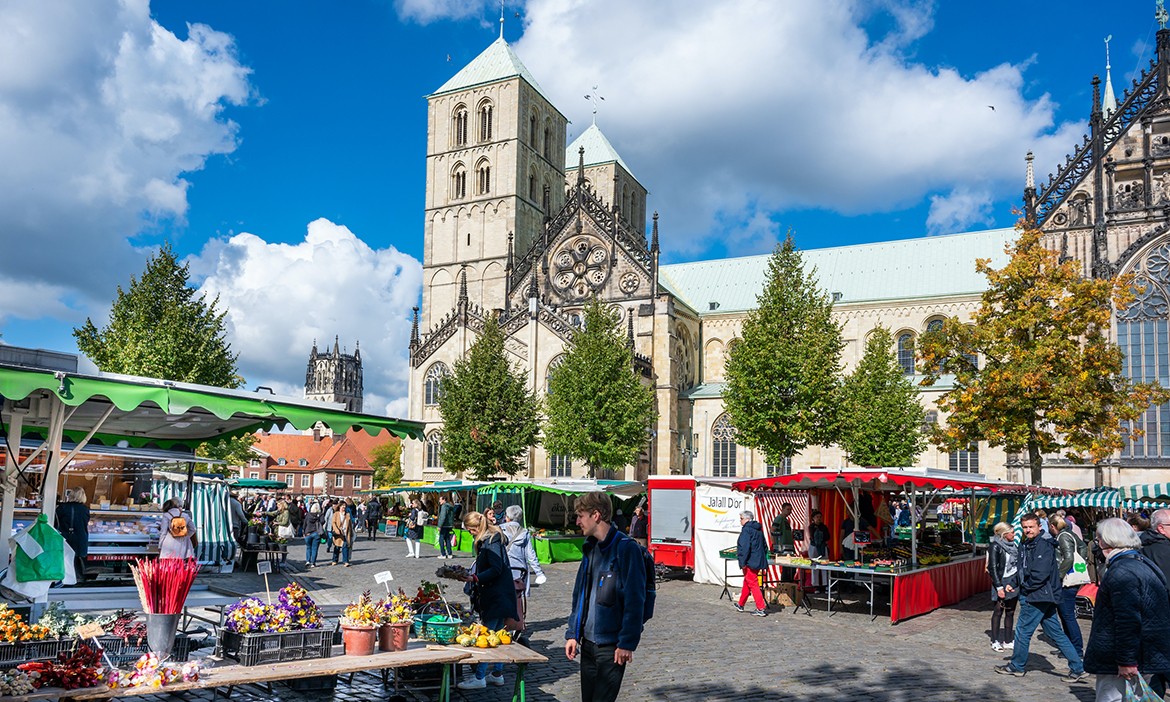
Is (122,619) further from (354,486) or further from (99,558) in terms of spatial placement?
(354,486)

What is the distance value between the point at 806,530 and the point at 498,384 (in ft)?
66.5

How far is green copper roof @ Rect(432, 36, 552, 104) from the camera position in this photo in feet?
193

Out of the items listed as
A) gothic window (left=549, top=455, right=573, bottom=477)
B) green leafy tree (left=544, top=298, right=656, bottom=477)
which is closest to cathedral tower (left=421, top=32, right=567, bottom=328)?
gothic window (left=549, top=455, right=573, bottom=477)

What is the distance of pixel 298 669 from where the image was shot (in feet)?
19.9

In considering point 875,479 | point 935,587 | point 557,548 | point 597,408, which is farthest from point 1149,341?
point 557,548

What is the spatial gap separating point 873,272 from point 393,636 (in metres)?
51.4

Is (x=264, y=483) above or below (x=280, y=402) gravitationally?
below

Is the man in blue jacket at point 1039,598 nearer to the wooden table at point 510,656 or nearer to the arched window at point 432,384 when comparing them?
the wooden table at point 510,656

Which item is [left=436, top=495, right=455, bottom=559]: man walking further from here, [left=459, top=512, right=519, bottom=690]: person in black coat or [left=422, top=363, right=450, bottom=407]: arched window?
[left=422, top=363, right=450, bottom=407]: arched window

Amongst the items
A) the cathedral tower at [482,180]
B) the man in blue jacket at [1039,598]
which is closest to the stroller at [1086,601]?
the man in blue jacket at [1039,598]

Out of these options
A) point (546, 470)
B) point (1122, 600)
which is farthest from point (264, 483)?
point (1122, 600)

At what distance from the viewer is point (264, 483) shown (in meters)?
35.6

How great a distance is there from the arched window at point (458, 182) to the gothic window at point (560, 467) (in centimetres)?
2174

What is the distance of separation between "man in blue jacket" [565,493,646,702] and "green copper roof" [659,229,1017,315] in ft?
146
